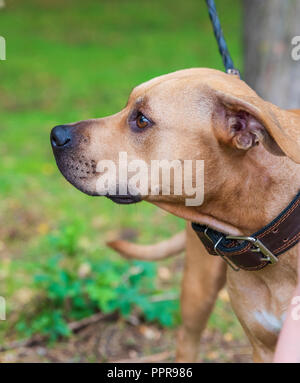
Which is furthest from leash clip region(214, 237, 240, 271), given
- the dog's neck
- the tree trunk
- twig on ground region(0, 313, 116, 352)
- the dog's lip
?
the tree trunk

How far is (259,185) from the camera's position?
241 cm

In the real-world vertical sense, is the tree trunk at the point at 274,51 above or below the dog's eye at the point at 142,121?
above

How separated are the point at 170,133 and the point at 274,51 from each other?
10.4ft

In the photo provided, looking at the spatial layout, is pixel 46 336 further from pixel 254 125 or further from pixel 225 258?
pixel 254 125

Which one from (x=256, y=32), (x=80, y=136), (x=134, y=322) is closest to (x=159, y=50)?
(x=256, y=32)

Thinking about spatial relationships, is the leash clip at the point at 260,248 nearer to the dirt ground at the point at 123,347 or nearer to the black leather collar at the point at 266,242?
the black leather collar at the point at 266,242

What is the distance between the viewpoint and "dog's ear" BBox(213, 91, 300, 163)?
80.8 inches

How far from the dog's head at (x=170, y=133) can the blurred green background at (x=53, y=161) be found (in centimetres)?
172

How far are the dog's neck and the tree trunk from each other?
112 inches

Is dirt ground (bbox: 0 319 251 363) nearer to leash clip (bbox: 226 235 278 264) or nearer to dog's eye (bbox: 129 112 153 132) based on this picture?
leash clip (bbox: 226 235 278 264)

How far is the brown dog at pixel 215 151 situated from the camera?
240 cm

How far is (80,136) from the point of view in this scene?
259cm

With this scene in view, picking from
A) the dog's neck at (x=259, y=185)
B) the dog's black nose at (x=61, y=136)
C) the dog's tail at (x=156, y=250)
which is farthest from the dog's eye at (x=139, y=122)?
the dog's tail at (x=156, y=250)

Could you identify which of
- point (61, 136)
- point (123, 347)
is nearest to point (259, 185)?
point (61, 136)
